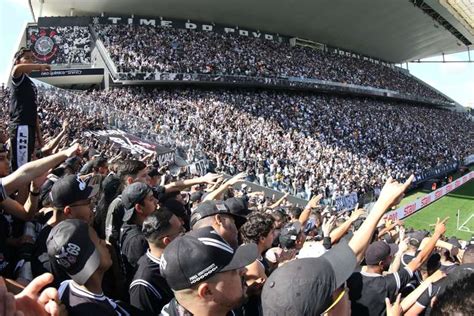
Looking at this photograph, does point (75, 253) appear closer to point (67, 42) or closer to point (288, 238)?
point (288, 238)

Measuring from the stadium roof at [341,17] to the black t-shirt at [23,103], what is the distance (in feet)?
110

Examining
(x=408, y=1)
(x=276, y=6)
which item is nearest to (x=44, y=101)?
(x=276, y=6)

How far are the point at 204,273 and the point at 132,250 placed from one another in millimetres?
1777

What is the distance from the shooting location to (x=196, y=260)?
220 cm

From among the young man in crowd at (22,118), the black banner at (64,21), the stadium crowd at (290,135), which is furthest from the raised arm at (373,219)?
the black banner at (64,21)

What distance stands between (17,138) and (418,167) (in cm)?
3539

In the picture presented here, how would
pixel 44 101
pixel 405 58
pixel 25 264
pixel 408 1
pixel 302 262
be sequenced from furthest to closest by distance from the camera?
pixel 405 58
pixel 408 1
pixel 44 101
pixel 25 264
pixel 302 262

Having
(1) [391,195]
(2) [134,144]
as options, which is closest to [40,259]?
(1) [391,195]

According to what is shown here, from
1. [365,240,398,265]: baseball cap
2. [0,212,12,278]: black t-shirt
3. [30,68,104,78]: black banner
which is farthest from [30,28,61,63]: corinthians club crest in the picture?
[365,240,398,265]: baseball cap

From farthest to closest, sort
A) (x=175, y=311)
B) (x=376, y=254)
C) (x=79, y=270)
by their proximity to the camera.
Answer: (x=376, y=254) < (x=79, y=270) < (x=175, y=311)

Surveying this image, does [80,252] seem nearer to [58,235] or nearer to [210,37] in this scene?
[58,235]

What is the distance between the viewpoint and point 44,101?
64.3 feet

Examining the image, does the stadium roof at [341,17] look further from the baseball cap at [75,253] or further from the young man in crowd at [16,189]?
the baseball cap at [75,253]

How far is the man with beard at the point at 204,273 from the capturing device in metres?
2.21
